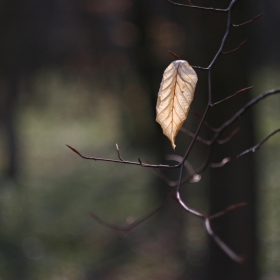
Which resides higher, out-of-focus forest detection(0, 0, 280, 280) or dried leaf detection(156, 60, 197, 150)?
dried leaf detection(156, 60, 197, 150)

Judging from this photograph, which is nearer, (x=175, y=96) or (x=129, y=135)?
(x=175, y=96)

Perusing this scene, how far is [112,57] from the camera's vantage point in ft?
9.39

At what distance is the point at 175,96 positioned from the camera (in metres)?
0.47

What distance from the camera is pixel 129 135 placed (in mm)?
3561

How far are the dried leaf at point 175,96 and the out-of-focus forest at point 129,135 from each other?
3.93 ft

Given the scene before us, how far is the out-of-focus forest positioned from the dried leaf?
3.93 feet

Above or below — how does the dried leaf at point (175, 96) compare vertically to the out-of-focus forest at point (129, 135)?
above

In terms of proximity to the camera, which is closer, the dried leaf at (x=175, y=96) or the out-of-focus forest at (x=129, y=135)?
the dried leaf at (x=175, y=96)

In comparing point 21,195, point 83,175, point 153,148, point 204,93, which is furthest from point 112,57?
point 83,175

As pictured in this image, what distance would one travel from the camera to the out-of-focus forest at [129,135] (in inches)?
71.7

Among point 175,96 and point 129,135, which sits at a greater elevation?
point 175,96

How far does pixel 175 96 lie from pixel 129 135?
310 cm

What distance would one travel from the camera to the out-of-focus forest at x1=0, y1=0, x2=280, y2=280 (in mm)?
1820

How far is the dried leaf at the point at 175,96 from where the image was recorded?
1.50ft
